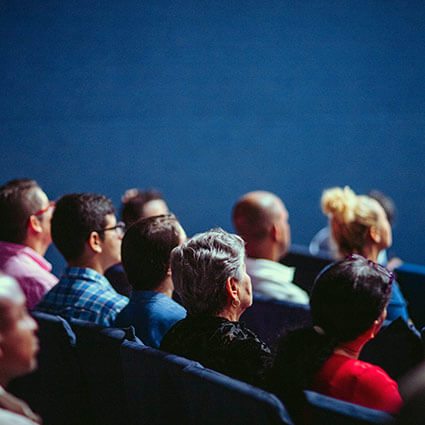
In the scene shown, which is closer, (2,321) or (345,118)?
(2,321)

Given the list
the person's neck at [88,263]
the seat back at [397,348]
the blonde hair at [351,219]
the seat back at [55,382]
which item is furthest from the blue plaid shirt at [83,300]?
the blonde hair at [351,219]

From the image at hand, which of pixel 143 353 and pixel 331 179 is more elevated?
pixel 331 179

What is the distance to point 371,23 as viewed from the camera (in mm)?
6156

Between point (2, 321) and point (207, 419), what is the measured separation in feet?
2.33

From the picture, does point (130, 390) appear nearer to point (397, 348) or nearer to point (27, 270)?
point (397, 348)

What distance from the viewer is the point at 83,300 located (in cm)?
248

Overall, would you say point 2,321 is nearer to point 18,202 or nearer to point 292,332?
point 292,332

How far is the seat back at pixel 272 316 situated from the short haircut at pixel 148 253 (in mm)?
561

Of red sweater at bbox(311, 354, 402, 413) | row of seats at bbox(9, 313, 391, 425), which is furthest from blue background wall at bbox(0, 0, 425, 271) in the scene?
red sweater at bbox(311, 354, 402, 413)

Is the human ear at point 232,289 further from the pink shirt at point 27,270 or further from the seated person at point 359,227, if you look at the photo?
the seated person at point 359,227

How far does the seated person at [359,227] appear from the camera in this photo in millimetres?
3305

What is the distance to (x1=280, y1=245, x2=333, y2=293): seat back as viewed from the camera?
12.3ft

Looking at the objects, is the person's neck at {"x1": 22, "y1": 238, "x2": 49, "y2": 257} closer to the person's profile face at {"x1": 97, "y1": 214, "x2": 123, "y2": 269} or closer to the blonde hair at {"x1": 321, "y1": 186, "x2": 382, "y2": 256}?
the person's profile face at {"x1": 97, "y1": 214, "x2": 123, "y2": 269}

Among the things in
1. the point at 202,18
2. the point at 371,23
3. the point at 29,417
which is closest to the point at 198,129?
the point at 202,18
